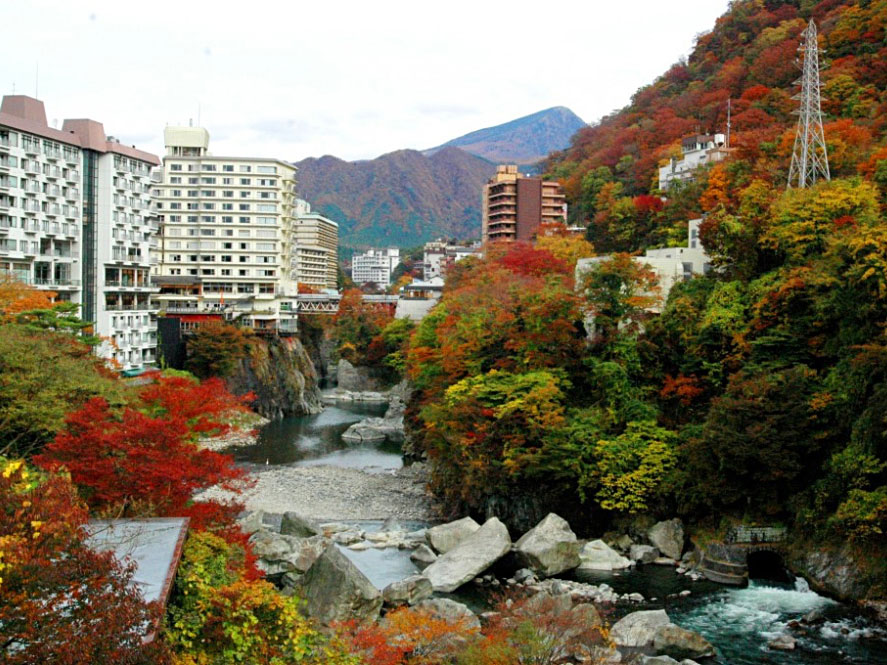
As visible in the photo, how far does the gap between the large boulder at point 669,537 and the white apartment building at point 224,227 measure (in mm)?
35709

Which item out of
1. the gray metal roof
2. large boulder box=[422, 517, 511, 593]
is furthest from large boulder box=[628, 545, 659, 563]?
the gray metal roof

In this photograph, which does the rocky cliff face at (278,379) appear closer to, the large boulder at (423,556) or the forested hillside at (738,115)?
the forested hillside at (738,115)

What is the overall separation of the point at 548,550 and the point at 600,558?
164cm

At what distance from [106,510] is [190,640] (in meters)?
5.47

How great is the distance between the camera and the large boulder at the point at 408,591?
17609mm

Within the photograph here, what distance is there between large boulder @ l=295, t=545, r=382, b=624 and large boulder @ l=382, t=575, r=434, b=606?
28.6 inches

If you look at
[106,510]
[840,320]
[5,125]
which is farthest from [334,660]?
[5,125]

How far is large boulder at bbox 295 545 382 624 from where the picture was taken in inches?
637

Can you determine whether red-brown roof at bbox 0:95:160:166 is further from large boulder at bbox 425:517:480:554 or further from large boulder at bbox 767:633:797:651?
large boulder at bbox 767:633:797:651

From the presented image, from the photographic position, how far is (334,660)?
10.1m

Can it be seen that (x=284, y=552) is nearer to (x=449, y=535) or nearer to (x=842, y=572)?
(x=449, y=535)

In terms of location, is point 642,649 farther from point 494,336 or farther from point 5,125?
point 5,125

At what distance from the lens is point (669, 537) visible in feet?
70.8

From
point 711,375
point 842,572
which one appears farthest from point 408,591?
point 711,375
